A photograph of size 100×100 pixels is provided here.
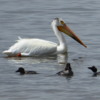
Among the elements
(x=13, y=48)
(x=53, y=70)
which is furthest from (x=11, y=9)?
(x=53, y=70)

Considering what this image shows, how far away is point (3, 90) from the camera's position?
14.2 metres

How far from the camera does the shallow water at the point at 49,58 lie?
46.3 feet

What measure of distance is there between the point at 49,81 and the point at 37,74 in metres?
0.66

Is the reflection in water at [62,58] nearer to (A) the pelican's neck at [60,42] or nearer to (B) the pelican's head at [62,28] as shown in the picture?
(A) the pelican's neck at [60,42]

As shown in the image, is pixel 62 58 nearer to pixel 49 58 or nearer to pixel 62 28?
pixel 49 58

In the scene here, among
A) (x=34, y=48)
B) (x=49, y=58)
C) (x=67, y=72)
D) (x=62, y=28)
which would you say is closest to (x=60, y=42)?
(x=62, y=28)

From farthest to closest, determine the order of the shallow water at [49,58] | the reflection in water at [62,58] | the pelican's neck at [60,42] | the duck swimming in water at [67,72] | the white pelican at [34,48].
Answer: the pelican's neck at [60,42], the white pelican at [34,48], the reflection in water at [62,58], the duck swimming in water at [67,72], the shallow water at [49,58]

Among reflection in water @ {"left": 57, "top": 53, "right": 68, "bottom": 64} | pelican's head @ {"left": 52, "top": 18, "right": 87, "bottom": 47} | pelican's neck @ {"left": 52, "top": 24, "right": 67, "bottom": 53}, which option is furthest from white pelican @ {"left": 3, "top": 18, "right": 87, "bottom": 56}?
pelican's head @ {"left": 52, "top": 18, "right": 87, "bottom": 47}

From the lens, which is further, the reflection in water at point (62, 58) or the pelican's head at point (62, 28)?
the pelican's head at point (62, 28)

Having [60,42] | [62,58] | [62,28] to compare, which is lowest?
[62,58]

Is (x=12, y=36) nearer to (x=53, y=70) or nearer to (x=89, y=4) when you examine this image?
(x=53, y=70)

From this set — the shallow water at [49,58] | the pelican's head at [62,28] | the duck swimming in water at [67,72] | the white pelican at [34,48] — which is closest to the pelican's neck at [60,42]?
the white pelican at [34,48]

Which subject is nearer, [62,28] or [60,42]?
[60,42]

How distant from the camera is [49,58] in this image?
17.9 m
